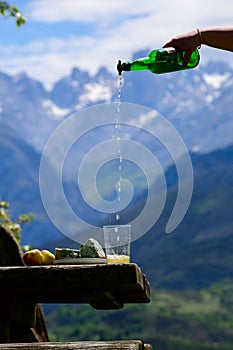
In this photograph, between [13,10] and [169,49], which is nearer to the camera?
[169,49]

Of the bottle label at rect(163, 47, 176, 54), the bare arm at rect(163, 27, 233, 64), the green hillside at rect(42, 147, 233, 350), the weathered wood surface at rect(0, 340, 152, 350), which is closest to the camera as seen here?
the bare arm at rect(163, 27, 233, 64)

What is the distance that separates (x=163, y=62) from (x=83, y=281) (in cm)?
95

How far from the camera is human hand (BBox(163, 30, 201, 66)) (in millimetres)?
3044

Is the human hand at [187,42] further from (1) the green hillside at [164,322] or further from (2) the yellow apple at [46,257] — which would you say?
(1) the green hillside at [164,322]

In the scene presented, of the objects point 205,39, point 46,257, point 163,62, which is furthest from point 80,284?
point 205,39

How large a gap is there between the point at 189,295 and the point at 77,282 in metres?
150

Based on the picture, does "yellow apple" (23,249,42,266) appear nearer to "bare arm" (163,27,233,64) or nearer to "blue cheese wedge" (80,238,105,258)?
"blue cheese wedge" (80,238,105,258)

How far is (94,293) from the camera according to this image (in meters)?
4.08

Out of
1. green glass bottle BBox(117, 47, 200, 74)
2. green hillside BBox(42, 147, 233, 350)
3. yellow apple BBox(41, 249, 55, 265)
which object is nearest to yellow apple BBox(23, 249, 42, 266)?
yellow apple BBox(41, 249, 55, 265)

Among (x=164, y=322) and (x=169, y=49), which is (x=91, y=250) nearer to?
(x=169, y=49)

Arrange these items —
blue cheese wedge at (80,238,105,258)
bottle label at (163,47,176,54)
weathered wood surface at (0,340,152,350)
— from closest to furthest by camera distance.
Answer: bottle label at (163,47,176,54), weathered wood surface at (0,340,152,350), blue cheese wedge at (80,238,105,258)

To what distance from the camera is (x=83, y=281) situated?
150 inches

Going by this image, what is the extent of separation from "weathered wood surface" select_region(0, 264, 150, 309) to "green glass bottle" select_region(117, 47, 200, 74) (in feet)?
2.58

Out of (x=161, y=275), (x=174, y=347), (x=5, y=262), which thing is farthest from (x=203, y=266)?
(x=5, y=262)
